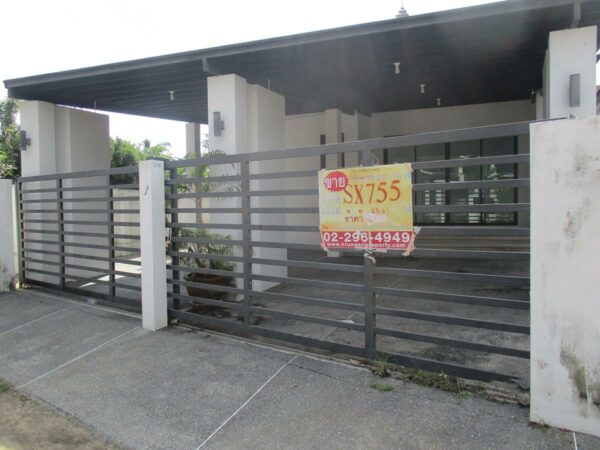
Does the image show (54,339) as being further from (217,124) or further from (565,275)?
(565,275)

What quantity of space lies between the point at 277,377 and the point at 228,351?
2.85ft

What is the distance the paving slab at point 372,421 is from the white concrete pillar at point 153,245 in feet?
7.31

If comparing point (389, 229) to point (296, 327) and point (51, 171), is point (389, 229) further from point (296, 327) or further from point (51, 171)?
point (51, 171)

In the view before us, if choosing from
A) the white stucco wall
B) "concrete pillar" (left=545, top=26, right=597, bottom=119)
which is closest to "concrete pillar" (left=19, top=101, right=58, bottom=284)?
the white stucco wall

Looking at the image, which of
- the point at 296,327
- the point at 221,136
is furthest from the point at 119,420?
the point at 221,136

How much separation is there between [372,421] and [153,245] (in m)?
3.38

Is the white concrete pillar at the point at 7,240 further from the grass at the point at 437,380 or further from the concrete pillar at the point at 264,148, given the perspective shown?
the grass at the point at 437,380

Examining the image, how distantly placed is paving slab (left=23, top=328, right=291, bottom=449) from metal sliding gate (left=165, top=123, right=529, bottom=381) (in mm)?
485

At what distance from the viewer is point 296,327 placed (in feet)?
18.1

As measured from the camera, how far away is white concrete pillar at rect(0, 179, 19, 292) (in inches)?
321

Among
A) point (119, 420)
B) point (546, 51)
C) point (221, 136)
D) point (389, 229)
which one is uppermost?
point (546, 51)

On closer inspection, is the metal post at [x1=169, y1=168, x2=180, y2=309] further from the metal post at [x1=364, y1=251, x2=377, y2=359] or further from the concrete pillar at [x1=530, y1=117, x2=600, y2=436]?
the concrete pillar at [x1=530, y1=117, x2=600, y2=436]

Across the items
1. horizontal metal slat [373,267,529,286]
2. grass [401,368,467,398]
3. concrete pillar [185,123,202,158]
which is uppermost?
concrete pillar [185,123,202,158]

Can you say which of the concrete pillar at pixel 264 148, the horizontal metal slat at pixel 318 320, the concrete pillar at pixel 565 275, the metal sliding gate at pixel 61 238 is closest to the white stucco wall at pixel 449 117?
the concrete pillar at pixel 264 148
